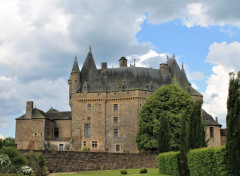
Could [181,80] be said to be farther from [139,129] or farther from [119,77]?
[139,129]

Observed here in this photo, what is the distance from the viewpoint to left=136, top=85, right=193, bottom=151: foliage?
4559 cm

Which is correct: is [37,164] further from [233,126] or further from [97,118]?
[97,118]

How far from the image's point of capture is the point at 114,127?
5319 cm

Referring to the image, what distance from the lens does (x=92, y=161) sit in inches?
1382

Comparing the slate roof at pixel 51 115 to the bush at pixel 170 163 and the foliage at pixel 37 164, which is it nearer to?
the bush at pixel 170 163

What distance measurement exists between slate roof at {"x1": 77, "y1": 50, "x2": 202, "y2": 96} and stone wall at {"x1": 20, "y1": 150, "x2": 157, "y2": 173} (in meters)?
16.3

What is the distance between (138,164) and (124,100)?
52.4 feet

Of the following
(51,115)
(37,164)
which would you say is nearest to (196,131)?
(37,164)

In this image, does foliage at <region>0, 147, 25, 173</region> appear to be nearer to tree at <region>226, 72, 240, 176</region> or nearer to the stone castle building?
tree at <region>226, 72, 240, 176</region>

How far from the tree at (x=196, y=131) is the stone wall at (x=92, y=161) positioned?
1228 cm

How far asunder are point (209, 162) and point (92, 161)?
54.5ft

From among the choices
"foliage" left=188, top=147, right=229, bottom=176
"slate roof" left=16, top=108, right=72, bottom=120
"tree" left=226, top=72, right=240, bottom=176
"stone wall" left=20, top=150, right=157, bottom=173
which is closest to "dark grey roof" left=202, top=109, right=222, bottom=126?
"stone wall" left=20, top=150, right=157, bottom=173

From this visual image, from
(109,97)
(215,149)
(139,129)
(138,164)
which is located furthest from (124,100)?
(215,149)

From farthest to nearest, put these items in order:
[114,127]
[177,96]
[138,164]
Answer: [114,127]
[177,96]
[138,164]
